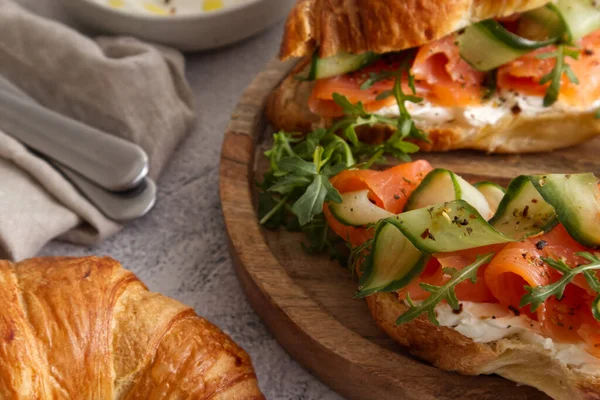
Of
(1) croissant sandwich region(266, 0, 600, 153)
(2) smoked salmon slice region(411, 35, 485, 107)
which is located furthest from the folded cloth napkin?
(2) smoked salmon slice region(411, 35, 485, 107)

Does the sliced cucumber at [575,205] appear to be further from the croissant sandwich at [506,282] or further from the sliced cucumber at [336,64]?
the sliced cucumber at [336,64]

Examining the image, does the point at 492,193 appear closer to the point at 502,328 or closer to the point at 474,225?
the point at 474,225

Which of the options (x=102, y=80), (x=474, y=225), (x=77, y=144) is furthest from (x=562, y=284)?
(x=102, y=80)

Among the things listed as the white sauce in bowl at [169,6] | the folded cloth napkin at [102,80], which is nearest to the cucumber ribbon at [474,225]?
the folded cloth napkin at [102,80]

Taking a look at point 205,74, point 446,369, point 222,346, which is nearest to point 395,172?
point 446,369

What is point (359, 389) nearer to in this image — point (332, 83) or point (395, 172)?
point (395, 172)

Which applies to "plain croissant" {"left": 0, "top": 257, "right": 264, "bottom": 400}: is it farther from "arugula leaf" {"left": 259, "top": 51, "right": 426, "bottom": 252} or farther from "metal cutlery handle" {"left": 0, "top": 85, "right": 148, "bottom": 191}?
"metal cutlery handle" {"left": 0, "top": 85, "right": 148, "bottom": 191}
